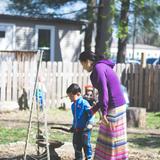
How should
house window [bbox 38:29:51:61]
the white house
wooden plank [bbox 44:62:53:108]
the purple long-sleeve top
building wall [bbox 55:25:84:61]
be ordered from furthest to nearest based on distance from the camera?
building wall [bbox 55:25:84:61], house window [bbox 38:29:51:61], the white house, wooden plank [bbox 44:62:53:108], the purple long-sleeve top

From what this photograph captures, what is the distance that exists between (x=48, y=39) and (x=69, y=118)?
9908 millimetres

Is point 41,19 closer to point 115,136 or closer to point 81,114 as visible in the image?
point 81,114

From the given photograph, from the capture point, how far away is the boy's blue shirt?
673cm

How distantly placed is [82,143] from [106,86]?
1.48 meters

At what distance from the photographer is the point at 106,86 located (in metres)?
5.70

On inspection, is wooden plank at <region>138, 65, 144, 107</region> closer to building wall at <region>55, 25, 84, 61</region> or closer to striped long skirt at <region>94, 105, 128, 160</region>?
building wall at <region>55, 25, 84, 61</region>

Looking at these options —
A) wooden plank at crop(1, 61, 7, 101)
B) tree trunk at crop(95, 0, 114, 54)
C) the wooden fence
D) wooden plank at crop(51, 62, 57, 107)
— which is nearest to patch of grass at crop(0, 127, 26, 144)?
the wooden fence

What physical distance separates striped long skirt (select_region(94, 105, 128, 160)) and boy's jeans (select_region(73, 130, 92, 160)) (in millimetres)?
873

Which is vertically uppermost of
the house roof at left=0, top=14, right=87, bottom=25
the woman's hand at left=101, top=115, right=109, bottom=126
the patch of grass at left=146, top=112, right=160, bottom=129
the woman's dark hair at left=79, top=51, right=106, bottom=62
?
the house roof at left=0, top=14, right=87, bottom=25

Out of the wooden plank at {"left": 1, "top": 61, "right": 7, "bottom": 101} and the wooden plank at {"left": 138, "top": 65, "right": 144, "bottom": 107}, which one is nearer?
the wooden plank at {"left": 1, "top": 61, "right": 7, "bottom": 101}

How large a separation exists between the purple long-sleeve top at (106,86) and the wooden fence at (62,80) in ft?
26.1

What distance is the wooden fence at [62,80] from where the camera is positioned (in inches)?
579

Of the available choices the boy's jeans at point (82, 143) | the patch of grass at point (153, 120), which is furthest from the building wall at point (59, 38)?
the boy's jeans at point (82, 143)

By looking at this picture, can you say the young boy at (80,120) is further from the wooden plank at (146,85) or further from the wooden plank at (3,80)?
the wooden plank at (146,85)
